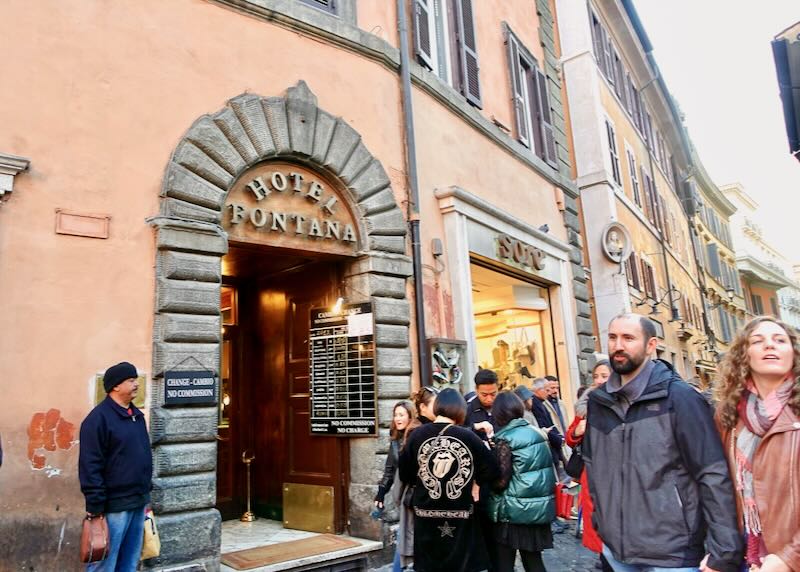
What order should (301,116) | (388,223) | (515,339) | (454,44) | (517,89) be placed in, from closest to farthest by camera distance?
(301,116)
(388,223)
(454,44)
(517,89)
(515,339)

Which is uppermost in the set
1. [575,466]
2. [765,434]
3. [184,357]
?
[184,357]

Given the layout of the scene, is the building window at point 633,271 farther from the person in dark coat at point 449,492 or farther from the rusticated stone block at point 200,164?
the person in dark coat at point 449,492

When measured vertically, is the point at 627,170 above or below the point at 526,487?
above

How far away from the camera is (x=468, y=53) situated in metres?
8.98

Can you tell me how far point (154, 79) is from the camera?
17.1 ft

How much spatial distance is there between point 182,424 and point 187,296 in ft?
3.27

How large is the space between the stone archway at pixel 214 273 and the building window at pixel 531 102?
466 centimetres

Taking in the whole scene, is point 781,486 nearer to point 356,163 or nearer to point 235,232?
point 235,232

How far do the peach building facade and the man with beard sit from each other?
10.5 ft

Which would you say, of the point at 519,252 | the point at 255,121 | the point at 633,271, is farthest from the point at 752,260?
the point at 255,121

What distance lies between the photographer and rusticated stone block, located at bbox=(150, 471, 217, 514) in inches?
181

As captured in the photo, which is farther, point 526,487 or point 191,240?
point 191,240

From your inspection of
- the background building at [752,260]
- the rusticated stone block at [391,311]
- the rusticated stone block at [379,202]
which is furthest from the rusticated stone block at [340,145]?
the background building at [752,260]

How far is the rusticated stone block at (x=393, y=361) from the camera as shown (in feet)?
20.6
